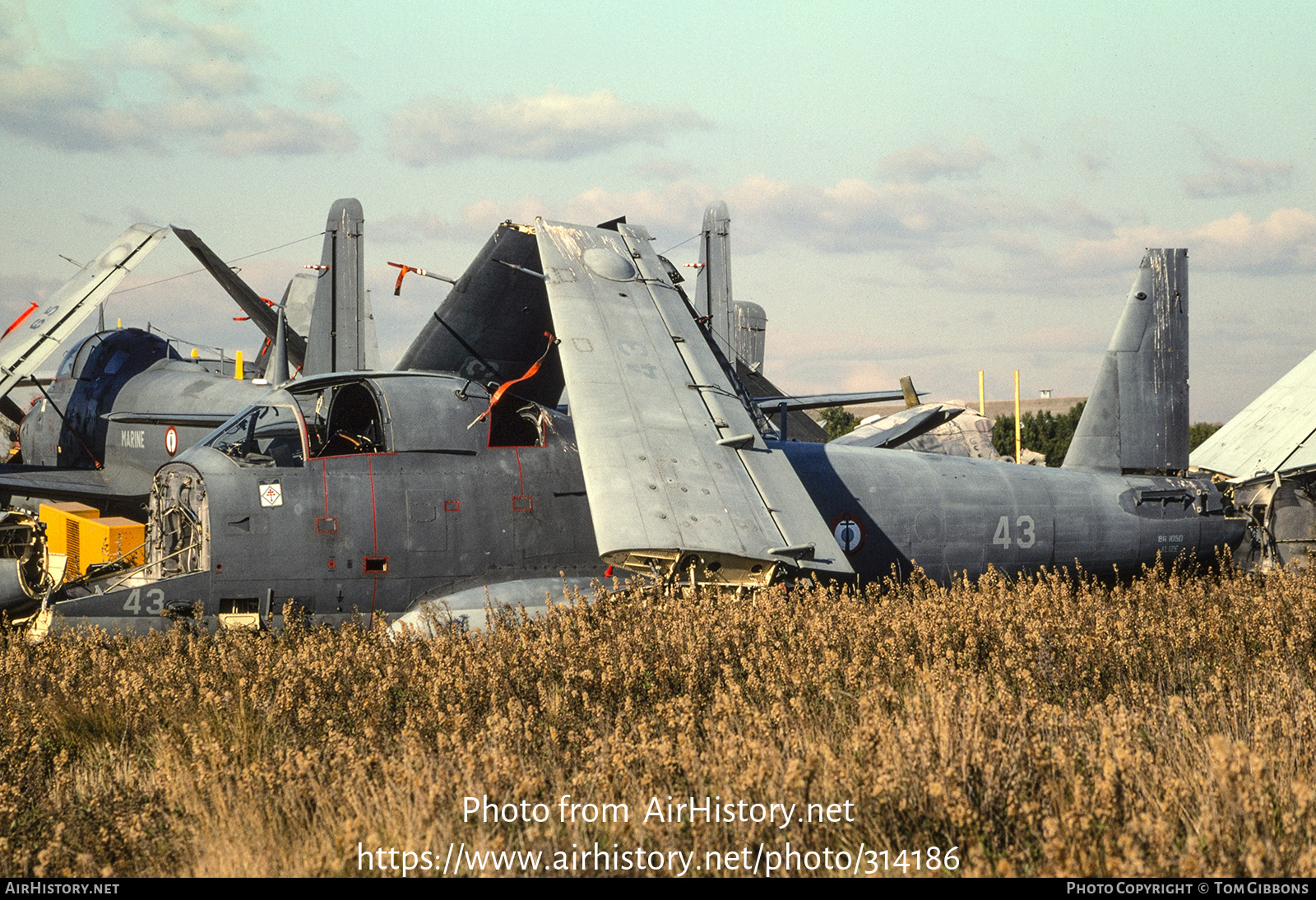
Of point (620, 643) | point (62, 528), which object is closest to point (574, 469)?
point (620, 643)

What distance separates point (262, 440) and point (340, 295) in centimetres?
1037

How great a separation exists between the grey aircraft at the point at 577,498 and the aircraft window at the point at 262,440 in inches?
0.7

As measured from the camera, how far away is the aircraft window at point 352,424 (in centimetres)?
945

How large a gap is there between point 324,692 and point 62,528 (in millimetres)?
7595

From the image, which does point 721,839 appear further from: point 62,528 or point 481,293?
point 62,528

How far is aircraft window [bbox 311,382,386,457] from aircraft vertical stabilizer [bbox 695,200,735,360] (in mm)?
13253

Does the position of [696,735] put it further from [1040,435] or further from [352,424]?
[1040,435]

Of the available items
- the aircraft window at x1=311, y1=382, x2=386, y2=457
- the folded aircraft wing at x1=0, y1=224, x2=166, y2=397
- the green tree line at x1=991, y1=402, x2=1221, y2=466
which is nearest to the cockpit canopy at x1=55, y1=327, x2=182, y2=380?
the folded aircraft wing at x1=0, y1=224, x2=166, y2=397

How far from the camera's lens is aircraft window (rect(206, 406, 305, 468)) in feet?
28.6

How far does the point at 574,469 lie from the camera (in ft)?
31.4

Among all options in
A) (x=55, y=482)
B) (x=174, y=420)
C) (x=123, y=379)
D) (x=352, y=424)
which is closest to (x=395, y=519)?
(x=352, y=424)

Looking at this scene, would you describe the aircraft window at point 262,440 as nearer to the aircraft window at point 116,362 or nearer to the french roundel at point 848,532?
the french roundel at point 848,532

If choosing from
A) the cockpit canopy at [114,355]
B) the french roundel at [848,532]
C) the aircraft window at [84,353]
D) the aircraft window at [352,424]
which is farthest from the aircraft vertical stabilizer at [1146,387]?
the aircraft window at [84,353]

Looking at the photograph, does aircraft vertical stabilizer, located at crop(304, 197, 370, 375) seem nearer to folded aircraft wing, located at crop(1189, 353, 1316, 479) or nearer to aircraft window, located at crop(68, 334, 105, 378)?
aircraft window, located at crop(68, 334, 105, 378)
